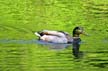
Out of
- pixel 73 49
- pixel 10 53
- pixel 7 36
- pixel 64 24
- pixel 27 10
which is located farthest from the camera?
pixel 27 10

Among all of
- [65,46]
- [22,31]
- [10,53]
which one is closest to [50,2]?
[22,31]

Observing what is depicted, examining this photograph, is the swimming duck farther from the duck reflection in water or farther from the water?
the water

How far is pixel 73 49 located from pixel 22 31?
3.39 metres

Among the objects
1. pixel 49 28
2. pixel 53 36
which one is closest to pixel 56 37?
pixel 53 36

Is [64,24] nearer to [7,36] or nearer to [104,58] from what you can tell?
[7,36]

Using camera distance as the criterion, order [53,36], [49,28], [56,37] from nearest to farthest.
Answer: [56,37]
[53,36]
[49,28]

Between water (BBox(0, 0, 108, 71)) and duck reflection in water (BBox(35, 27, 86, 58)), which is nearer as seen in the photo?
water (BBox(0, 0, 108, 71))

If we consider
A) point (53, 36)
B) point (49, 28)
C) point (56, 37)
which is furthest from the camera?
point (49, 28)

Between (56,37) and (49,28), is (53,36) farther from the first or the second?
(49,28)

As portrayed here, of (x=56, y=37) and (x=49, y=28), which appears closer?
(x=56, y=37)

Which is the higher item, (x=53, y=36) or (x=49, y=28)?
(x=53, y=36)

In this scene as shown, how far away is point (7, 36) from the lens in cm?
2103

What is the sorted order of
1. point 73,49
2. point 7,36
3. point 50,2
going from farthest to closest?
1. point 50,2
2. point 7,36
3. point 73,49

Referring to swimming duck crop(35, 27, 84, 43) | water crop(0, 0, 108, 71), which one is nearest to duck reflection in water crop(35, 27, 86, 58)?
swimming duck crop(35, 27, 84, 43)
